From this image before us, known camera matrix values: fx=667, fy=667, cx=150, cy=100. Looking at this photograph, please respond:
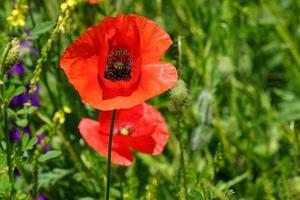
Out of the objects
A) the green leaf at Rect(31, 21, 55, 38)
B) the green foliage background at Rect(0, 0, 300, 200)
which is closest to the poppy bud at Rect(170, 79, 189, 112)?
the green foliage background at Rect(0, 0, 300, 200)

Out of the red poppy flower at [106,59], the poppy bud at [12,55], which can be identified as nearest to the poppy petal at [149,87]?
the red poppy flower at [106,59]

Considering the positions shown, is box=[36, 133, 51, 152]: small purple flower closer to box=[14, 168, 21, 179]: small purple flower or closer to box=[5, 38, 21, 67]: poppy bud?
box=[14, 168, 21, 179]: small purple flower

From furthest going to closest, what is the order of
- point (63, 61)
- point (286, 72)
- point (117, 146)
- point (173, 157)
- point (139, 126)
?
1. point (286, 72)
2. point (173, 157)
3. point (139, 126)
4. point (117, 146)
5. point (63, 61)

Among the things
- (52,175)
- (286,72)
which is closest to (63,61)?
(52,175)

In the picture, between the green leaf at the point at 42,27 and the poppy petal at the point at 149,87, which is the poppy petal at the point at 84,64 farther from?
the green leaf at the point at 42,27

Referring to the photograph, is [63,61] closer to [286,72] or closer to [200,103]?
[200,103]

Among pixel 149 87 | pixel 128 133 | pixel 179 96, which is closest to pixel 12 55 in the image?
pixel 149 87

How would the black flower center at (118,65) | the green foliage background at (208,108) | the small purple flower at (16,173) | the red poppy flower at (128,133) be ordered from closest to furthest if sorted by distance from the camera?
the black flower center at (118,65), the red poppy flower at (128,133), the green foliage background at (208,108), the small purple flower at (16,173)
